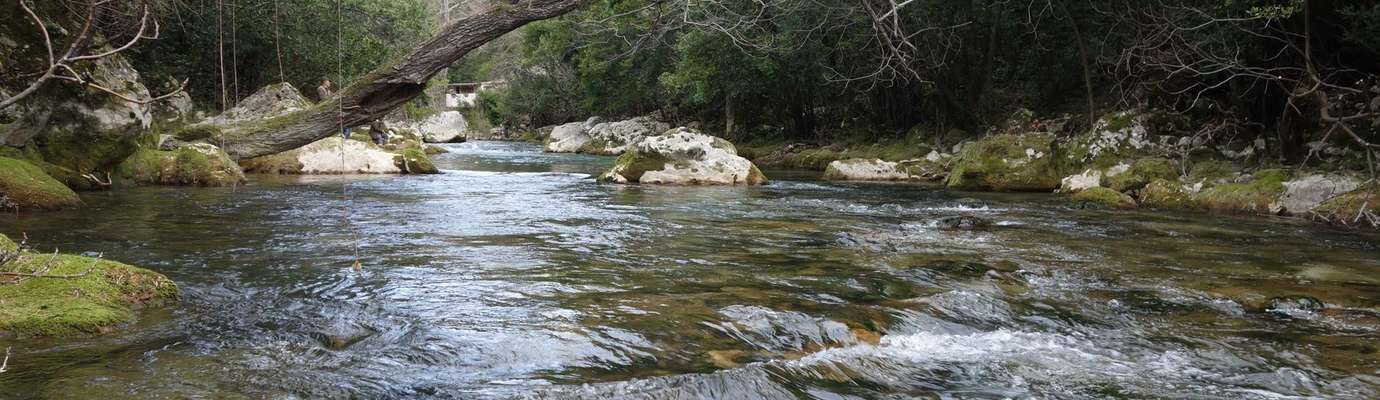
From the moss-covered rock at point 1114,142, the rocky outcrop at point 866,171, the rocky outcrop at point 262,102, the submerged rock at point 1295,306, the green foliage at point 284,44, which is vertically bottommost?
the submerged rock at point 1295,306

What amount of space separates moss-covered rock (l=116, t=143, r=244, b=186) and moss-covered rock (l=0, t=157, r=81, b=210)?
359 centimetres

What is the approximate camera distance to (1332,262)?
7828 millimetres

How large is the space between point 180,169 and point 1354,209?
1606 centimetres

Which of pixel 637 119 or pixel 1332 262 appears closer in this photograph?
pixel 1332 262

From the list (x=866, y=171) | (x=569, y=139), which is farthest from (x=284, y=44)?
(x=866, y=171)

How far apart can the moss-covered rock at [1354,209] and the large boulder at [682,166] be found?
9.31 m

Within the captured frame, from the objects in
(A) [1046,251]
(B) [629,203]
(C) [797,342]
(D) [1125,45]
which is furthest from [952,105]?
(C) [797,342]

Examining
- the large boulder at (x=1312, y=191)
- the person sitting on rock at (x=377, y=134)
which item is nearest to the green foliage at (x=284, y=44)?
the person sitting on rock at (x=377, y=134)

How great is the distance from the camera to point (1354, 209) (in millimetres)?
10492

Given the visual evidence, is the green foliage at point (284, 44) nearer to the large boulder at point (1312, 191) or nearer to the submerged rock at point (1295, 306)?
the large boulder at point (1312, 191)

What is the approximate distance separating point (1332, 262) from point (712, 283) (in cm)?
546

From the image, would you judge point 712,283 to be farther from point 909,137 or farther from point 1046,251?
point 909,137

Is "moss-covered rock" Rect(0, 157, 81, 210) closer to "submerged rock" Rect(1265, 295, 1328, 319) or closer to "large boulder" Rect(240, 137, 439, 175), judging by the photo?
"large boulder" Rect(240, 137, 439, 175)

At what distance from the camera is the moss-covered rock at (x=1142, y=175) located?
14.3 m
